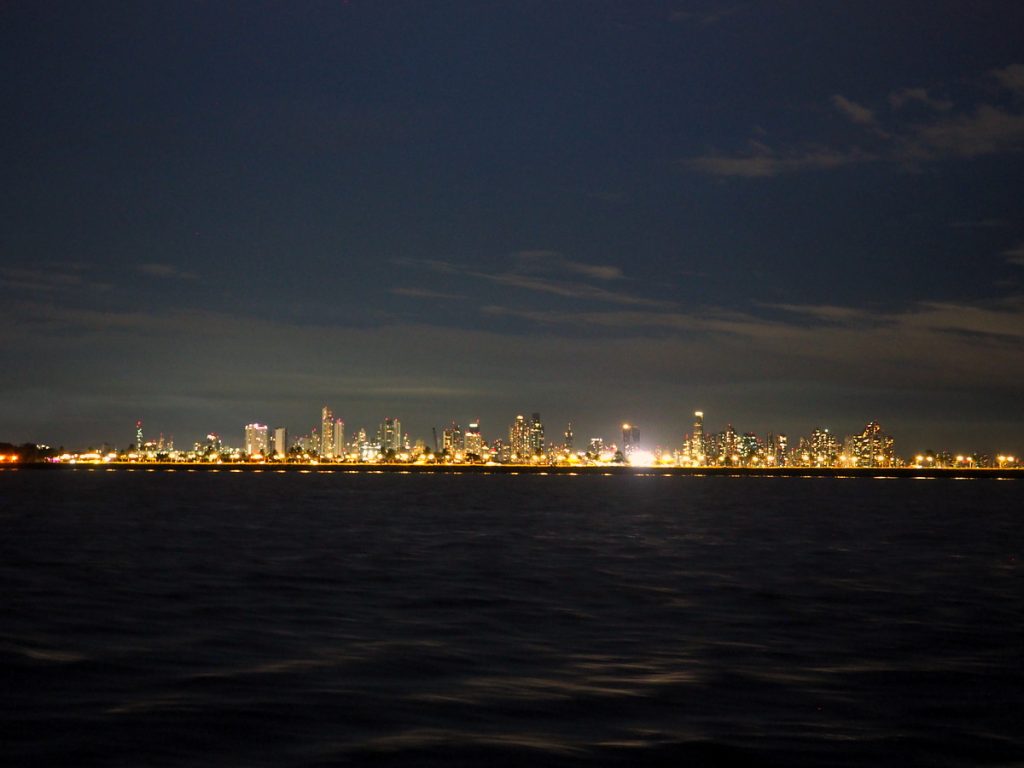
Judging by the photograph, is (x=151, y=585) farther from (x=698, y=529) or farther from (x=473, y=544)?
(x=698, y=529)

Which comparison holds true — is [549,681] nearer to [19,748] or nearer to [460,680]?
[460,680]

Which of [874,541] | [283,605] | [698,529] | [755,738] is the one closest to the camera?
[755,738]

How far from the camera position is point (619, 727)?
59.1ft

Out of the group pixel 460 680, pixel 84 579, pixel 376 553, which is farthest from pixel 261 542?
pixel 460 680

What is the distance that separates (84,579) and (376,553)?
16267 mm

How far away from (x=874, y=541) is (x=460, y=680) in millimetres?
52635

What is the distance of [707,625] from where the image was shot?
1206 inches

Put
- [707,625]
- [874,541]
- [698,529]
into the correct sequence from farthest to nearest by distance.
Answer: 1. [698,529]
2. [874,541]
3. [707,625]

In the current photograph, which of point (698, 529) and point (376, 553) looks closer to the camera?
point (376, 553)

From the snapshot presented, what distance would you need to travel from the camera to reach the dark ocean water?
17062 mm

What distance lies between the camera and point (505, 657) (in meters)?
24.8

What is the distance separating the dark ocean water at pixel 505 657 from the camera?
1706cm

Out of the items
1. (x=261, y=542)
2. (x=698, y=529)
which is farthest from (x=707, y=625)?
(x=698, y=529)

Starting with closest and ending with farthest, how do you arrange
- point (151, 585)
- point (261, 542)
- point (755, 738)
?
point (755, 738)
point (151, 585)
point (261, 542)
